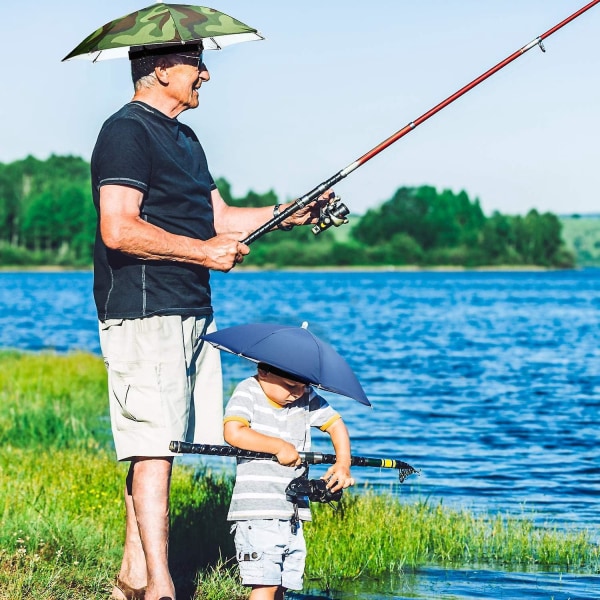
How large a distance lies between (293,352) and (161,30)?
1.43 meters

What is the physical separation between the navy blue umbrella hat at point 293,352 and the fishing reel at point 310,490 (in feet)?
1.22

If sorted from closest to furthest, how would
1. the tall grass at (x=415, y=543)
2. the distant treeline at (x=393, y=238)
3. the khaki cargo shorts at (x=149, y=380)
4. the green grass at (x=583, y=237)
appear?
the khaki cargo shorts at (x=149, y=380) < the tall grass at (x=415, y=543) < the distant treeline at (x=393, y=238) < the green grass at (x=583, y=237)

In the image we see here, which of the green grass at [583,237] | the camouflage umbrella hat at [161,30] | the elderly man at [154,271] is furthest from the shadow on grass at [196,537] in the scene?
the green grass at [583,237]

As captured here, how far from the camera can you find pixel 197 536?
286 inches

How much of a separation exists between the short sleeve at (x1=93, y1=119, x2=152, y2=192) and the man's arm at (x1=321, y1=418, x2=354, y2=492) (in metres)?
1.26

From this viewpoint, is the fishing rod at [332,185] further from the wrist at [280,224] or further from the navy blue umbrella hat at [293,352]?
the navy blue umbrella hat at [293,352]

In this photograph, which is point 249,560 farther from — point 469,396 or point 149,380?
point 469,396

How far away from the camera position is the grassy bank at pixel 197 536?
247 inches

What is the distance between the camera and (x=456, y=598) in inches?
285

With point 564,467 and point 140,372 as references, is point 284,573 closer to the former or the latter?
point 140,372

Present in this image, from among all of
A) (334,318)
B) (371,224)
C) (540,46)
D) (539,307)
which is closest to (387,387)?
(540,46)

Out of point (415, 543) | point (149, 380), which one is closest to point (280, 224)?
point (149, 380)

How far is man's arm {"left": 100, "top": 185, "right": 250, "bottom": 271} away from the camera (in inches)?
200

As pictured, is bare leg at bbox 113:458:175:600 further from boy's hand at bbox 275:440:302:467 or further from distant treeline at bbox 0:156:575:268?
distant treeline at bbox 0:156:575:268
